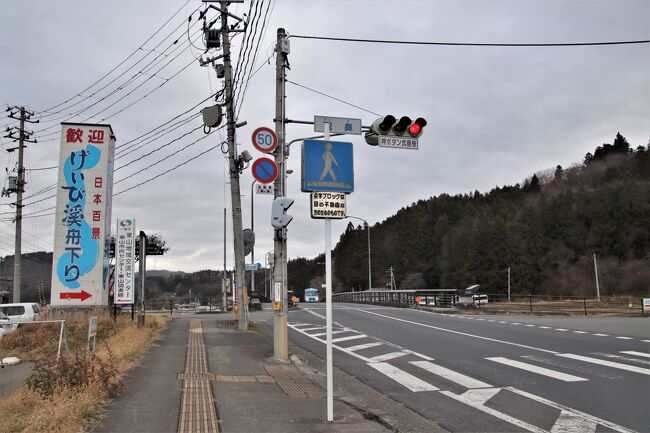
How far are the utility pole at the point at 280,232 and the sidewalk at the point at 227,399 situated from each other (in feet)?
1.72

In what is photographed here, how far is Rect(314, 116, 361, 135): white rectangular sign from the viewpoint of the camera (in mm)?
8941

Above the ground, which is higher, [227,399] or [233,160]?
[233,160]

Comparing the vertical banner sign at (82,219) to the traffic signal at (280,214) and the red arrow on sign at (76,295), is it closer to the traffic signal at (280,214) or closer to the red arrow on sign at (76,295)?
the red arrow on sign at (76,295)

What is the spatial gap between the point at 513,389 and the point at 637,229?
81878 mm

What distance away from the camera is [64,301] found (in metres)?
20.6

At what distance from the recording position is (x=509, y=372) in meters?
10.2

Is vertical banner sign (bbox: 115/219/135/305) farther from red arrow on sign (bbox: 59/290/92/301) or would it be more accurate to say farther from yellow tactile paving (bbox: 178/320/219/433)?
yellow tactile paving (bbox: 178/320/219/433)

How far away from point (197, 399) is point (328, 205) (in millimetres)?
3373

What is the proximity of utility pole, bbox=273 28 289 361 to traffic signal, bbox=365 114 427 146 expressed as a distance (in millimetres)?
3062

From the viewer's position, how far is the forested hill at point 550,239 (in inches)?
3115

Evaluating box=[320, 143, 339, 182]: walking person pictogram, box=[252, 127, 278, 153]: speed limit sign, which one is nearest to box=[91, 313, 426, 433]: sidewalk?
box=[320, 143, 339, 182]: walking person pictogram

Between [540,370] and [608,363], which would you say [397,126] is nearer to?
[540,370]

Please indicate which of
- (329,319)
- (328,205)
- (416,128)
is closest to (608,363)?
(416,128)

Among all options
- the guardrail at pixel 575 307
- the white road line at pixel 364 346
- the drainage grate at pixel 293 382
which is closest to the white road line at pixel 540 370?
the white road line at pixel 364 346
